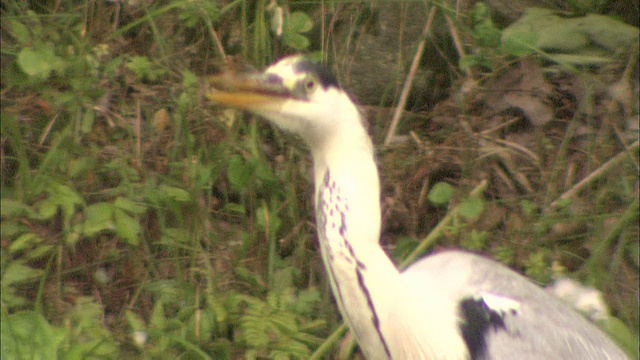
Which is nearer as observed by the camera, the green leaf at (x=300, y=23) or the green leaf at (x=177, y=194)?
the green leaf at (x=177, y=194)

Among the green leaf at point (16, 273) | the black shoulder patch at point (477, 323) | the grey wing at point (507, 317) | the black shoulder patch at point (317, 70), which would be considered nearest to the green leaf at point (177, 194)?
the green leaf at point (16, 273)

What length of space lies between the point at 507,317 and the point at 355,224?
1.56ft

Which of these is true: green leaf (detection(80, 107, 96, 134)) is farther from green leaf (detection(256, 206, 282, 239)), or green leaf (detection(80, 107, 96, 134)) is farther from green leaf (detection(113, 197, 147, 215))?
green leaf (detection(256, 206, 282, 239))

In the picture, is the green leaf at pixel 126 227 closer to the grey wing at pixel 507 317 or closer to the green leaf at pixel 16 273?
the green leaf at pixel 16 273

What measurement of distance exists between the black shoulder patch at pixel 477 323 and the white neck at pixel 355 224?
0.63ft

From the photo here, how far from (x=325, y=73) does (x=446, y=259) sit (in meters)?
0.65

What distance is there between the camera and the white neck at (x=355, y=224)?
1.86 metres

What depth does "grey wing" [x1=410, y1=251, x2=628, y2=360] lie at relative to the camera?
6.36ft

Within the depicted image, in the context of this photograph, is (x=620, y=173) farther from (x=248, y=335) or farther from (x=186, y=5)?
(x=186, y=5)

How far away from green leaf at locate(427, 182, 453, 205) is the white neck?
44.8 inches

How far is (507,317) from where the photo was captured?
6.54 feet

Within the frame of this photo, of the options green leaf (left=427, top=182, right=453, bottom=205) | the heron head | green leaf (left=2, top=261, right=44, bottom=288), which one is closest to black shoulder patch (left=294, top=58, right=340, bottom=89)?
the heron head

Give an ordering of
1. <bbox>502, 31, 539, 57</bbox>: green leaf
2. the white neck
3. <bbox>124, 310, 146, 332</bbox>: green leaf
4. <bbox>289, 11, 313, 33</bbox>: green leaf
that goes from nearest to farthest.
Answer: the white neck → <bbox>124, 310, 146, 332</bbox>: green leaf → <bbox>502, 31, 539, 57</bbox>: green leaf → <bbox>289, 11, 313, 33</bbox>: green leaf

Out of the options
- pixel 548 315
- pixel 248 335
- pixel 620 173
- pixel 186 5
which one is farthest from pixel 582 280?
pixel 186 5
